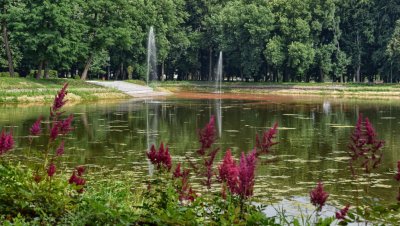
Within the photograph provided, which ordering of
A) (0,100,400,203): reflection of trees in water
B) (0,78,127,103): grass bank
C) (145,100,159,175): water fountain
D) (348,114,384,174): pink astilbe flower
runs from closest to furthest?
(348,114,384,174): pink astilbe flower → (0,100,400,203): reflection of trees in water → (145,100,159,175): water fountain → (0,78,127,103): grass bank

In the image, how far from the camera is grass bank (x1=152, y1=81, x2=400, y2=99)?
75.7m

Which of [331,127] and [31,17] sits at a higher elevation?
[31,17]

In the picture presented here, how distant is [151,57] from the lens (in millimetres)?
94750

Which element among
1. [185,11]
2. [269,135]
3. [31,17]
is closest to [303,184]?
[269,135]

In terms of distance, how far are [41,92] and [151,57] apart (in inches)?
1805

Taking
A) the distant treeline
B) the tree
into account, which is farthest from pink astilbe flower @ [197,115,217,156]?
the distant treeline

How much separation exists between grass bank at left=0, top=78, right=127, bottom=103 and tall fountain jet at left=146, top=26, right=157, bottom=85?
78.3ft

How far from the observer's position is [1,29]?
224 ft

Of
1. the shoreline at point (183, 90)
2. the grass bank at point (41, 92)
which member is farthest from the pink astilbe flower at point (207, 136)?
the grass bank at point (41, 92)

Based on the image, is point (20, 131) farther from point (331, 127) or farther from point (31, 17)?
point (31, 17)

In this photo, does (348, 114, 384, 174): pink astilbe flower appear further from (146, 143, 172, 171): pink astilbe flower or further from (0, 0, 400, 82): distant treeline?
(0, 0, 400, 82): distant treeline

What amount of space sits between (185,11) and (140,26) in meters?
24.2

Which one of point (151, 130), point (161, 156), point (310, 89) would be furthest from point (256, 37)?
point (161, 156)

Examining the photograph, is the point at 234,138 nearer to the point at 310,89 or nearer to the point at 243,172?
the point at 243,172
